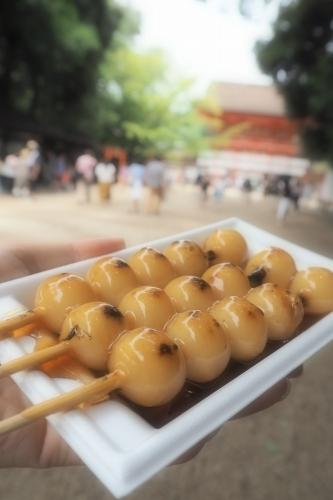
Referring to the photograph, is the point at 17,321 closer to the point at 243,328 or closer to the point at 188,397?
the point at 188,397

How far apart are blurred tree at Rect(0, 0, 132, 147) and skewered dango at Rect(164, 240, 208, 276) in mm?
12411

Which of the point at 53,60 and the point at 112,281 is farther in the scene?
the point at 53,60

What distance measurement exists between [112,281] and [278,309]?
1.98 feet

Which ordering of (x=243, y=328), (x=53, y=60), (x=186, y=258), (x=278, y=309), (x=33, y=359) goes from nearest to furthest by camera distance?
(x=33, y=359), (x=243, y=328), (x=278, y=309), (x=186, y=258), (x=53, y=60)

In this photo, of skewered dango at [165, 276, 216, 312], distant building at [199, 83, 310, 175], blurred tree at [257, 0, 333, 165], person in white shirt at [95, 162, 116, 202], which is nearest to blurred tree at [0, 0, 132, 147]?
person in white shirt at [95, 162, 116, 202]

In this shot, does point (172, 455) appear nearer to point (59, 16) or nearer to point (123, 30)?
point (59, 16)

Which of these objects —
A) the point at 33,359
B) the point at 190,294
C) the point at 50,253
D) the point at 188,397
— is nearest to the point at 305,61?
the point at 50,253

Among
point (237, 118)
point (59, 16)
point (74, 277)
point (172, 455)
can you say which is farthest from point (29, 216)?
point (237, 118)

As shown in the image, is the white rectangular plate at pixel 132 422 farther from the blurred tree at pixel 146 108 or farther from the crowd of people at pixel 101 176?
the blurred tree at pixel 146 108

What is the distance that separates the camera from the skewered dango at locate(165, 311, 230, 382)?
50.3 inches

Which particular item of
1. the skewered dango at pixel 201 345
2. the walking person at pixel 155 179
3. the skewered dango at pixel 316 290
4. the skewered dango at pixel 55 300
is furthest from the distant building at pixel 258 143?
the skewered dango at pixel 201 345

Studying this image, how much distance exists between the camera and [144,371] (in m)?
1.14

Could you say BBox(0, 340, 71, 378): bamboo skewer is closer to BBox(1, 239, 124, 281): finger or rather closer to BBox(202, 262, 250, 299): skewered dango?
BBox(202, 262, 250, 299): skewered dango

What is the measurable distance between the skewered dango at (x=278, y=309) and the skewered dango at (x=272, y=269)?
0.20 metres
